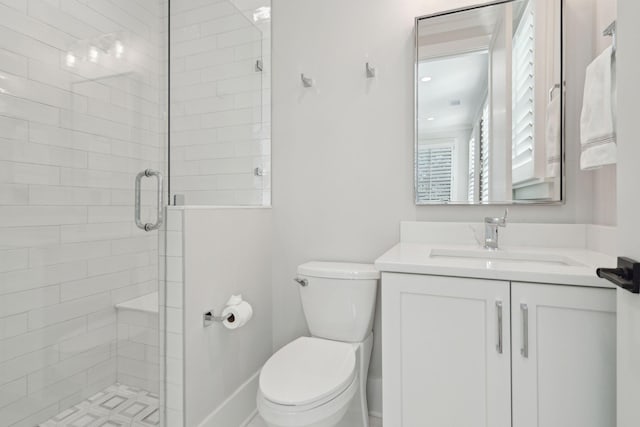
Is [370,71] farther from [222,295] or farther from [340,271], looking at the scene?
[222,295]

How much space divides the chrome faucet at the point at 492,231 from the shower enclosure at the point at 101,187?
122 cm

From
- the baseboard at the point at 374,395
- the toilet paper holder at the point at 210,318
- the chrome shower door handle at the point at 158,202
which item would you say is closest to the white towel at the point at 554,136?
→ the baseboard at the point at 374,395

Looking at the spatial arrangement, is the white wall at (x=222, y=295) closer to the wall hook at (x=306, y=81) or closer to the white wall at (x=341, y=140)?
the white wall at (x=341, y=140)

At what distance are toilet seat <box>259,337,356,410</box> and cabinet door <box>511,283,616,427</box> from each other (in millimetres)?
591

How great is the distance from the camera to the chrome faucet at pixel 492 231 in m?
1.48

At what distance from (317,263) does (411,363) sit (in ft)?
2.47

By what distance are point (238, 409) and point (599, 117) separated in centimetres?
194

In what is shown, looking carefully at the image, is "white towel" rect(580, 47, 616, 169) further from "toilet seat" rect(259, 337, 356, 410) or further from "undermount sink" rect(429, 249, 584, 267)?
"toilet seat" rect(259, 337, 356, 410)

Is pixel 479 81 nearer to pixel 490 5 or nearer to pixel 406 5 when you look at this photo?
pixel 490 5

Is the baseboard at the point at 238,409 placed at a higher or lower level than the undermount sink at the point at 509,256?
lower

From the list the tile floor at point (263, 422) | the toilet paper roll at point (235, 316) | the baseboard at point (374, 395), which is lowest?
the tile floor at point (263, 422)

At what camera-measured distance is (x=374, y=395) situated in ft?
5.92

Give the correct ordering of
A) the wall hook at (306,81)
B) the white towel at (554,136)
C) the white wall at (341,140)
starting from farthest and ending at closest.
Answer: the wall hook at (306,81) < the white wall at (341,140) < the white towel at (554,136)

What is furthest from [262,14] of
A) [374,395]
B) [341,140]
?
[374,395]
